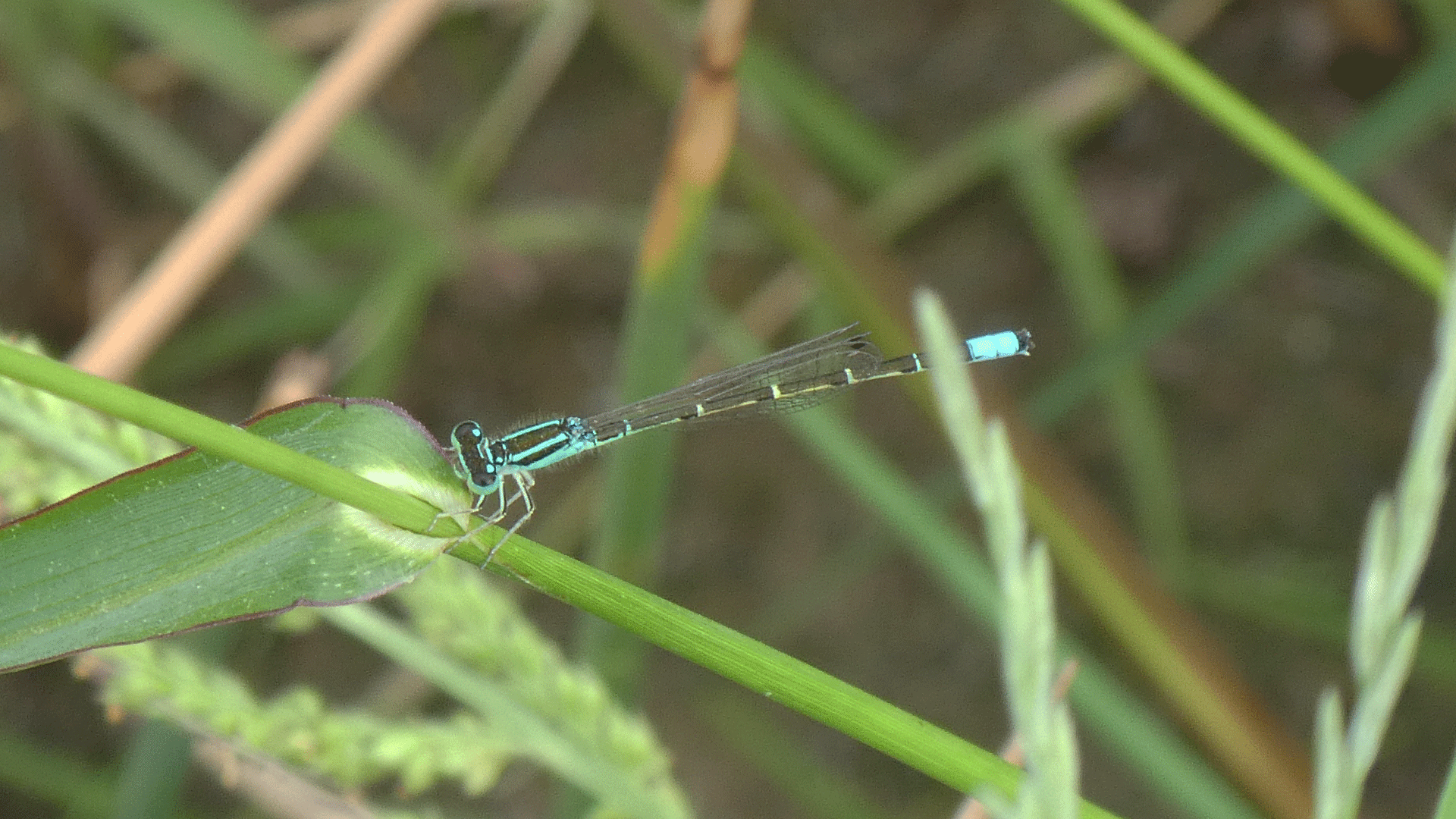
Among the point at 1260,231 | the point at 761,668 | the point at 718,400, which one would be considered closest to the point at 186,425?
the point at 761,668

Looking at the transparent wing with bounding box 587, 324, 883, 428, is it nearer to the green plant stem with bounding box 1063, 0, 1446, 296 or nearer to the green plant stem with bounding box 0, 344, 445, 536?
the green plant stem with bounding box 1063, 0, 1446, 296

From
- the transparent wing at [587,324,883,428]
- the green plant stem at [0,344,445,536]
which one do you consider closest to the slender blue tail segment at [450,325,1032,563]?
the transparent wing at [587,324,883,428]

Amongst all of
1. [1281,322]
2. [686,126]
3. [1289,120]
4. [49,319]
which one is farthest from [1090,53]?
[49,319]

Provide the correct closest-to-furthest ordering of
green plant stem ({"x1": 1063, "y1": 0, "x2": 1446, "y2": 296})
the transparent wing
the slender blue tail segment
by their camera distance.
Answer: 1. green plant stem ({"x1": 1063, "y1": 0, "x2": 1446, "y2": 296})
2. the slender blue tail segment
3. the transparent wing

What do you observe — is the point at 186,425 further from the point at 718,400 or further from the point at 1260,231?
the point at 1260,231

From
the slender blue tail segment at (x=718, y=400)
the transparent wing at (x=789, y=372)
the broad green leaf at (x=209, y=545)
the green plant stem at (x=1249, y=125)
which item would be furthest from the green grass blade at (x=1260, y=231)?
the broad green leaf at (x=209, y=545)

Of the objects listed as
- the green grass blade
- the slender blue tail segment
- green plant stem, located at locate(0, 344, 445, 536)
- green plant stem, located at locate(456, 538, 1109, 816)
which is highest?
the green grass blade
